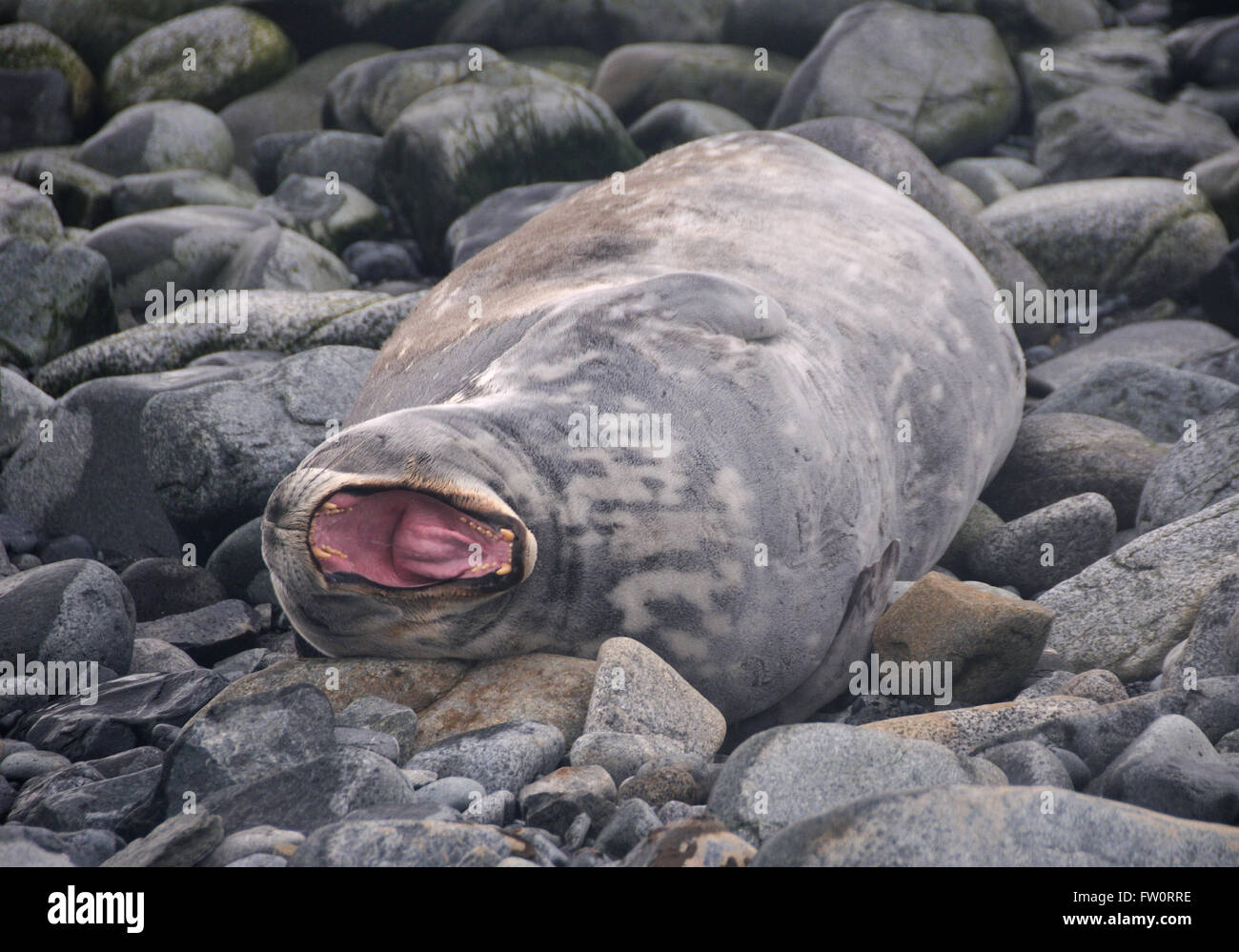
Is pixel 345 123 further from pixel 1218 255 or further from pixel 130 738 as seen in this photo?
pixel 130 738

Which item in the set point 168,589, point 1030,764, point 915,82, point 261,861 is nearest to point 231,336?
point 168,589

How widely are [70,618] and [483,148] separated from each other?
5.61m

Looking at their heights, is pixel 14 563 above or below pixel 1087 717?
below

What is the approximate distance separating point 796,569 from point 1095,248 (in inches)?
185

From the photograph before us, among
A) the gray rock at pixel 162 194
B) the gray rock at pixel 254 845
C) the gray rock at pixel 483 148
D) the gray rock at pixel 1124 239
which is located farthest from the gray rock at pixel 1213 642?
the gray rock at pixel 162 194

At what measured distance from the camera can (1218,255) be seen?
22.0 feet

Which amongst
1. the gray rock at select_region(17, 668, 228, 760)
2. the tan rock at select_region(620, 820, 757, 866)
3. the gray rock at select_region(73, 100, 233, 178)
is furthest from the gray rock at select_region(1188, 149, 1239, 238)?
the gray rock at select_region(73, 100, 233, 178)

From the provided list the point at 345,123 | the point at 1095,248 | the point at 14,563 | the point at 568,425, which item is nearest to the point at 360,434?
the point at 568,425

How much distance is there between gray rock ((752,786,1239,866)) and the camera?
190 cm

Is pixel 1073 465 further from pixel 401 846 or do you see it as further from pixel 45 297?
pixel 45 297

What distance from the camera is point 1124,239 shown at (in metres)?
6.84

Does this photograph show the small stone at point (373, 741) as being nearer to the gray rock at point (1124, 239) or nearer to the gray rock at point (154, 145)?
the gray rock at point (1124, 239)

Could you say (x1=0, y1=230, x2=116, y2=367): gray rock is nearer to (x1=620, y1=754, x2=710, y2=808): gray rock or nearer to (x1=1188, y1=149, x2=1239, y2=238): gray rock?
(x1=620, y1=754, x2=710, y2=808): gray rock
